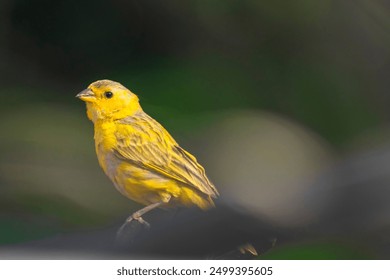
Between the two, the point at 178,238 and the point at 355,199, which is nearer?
the point at 178,238

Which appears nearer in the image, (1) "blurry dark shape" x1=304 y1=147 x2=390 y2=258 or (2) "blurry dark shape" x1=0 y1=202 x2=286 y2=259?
(2) "blurry dark shape" x1=0 y1=202 x2=286 y2=259

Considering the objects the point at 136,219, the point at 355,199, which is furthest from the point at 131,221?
the point at 355,199

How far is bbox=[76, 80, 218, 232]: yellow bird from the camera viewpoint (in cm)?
98

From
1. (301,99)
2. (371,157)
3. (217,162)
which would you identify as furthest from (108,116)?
(371,157)

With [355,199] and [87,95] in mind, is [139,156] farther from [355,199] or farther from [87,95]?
[355,199]

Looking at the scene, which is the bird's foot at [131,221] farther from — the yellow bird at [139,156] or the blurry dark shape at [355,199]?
the blurry dark shape at [355,199]

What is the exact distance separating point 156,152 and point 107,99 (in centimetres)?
11

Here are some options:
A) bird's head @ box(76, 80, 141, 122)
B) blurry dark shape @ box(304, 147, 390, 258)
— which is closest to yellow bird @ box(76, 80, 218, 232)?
bird's head @ box(76, 80, 141, 122)

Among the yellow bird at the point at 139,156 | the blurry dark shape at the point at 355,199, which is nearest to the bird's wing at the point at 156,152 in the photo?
the yellow bird at the point at 139,156

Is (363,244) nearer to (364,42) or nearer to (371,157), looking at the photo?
(371,157)

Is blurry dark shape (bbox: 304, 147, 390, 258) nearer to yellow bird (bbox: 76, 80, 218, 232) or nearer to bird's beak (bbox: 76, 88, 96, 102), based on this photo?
yellow bird (bbox: 76, 80, 218, 232)

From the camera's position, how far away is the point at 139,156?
992 millimetres

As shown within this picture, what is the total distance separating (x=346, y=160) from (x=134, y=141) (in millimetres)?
338

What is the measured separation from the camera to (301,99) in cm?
109
